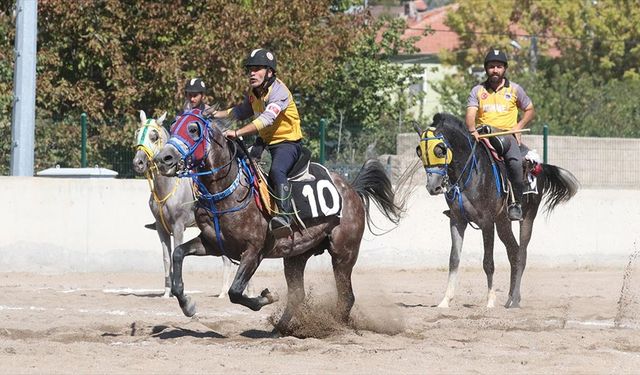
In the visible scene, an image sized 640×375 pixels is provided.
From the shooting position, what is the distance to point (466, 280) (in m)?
18.7

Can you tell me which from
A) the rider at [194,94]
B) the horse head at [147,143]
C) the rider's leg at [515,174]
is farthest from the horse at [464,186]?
the horse head at [147,143]

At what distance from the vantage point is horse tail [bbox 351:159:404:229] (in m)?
12.8

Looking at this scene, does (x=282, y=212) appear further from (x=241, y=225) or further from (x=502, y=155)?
(x=502, y=155)

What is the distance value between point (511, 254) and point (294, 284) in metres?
4.14

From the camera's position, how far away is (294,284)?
12117 millimetres

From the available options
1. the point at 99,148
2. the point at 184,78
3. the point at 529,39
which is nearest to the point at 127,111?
the point at 184,78

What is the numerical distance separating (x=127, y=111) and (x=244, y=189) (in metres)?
15.2

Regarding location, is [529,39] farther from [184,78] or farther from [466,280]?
[466,280]

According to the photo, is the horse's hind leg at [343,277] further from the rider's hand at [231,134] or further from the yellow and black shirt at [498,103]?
the yellow and black shirt at [498,103]

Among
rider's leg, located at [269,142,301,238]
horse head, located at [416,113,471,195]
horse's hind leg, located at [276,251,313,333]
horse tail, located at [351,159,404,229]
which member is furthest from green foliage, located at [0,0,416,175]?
rider's leg, located at [269,142,301,238]

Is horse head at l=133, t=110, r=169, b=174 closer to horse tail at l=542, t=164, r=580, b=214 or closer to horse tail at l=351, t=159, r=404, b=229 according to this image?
horse tail at l=351, t=159, r=404, b=229

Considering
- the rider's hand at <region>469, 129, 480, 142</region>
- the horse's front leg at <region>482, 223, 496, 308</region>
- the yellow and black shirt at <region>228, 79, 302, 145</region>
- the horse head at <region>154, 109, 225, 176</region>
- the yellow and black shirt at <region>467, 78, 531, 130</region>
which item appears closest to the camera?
the horse head at <region>154, 109, 225, 176</region>

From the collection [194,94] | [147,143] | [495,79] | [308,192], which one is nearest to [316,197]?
[308,192]

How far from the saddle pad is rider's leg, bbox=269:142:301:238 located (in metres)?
0.15
